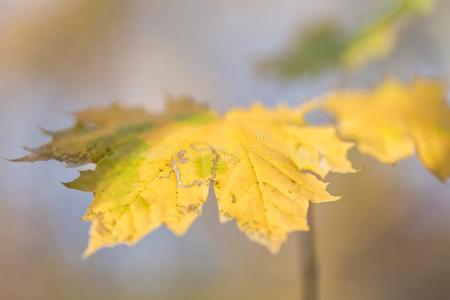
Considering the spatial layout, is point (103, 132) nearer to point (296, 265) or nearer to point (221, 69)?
point (296, 265)

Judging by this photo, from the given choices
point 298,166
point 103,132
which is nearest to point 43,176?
point 103,132

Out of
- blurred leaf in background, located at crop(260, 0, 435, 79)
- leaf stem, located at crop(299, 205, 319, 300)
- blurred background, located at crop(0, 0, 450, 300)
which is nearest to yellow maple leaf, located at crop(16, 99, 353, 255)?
leaf stem, located at crop(299, 205, 319, 300)

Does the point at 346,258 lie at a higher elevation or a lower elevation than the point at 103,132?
higher

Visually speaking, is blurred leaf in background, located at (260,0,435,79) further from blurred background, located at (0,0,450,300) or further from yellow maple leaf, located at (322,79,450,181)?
blurred background, located at (0,0,450,300)

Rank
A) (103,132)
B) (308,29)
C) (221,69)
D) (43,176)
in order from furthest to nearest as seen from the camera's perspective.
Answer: (221,69)
(43,176)
(308,29)
(103,132)

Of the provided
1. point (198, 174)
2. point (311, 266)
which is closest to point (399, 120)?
point (311, 266)

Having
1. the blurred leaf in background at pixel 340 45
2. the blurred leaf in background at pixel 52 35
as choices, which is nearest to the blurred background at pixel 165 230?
the blurred leaf in background at pixel 52 35

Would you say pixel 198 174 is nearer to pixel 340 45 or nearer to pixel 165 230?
pixel 340 45
